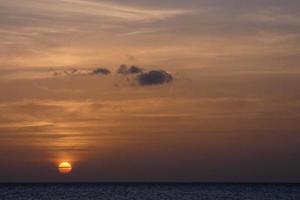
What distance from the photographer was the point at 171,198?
179 meters

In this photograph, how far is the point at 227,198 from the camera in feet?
604

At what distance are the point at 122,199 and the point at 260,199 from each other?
31300 millimetres

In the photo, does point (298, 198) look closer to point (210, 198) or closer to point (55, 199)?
point (210, 198)

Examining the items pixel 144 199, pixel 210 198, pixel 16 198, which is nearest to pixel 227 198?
pixel 210 198

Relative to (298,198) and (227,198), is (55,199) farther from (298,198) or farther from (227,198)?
(298,198)

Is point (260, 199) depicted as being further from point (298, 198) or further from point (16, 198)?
point (16, 198)

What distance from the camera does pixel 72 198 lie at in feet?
596

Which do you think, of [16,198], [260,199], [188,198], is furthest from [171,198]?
[16,198]

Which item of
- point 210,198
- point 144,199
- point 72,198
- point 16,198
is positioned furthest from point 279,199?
point 16,198

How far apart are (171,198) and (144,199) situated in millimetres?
6042

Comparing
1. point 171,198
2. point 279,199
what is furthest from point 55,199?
point 279,199

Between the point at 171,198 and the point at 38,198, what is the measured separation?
97.2ft

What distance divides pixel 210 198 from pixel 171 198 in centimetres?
898

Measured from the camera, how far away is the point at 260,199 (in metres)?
182
